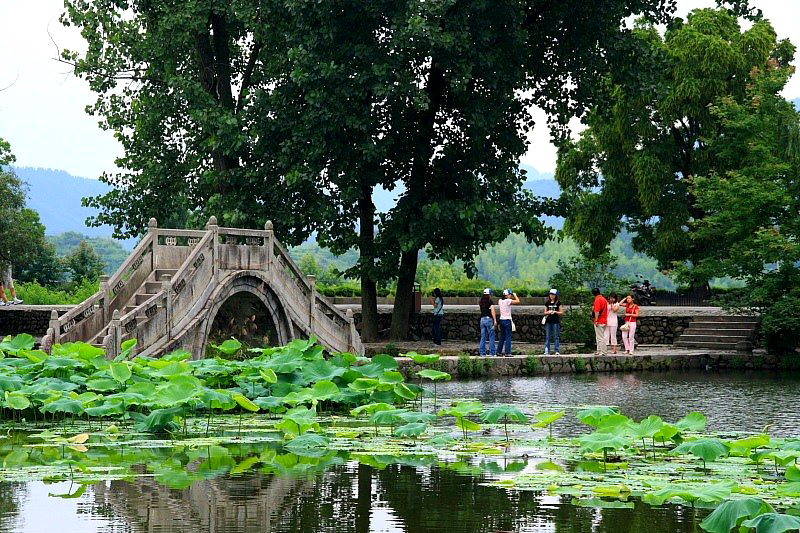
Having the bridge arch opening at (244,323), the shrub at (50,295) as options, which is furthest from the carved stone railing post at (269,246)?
the shrub at (50,295)

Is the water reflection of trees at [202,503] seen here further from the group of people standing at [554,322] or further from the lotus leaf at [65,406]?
the group of people standing at [554,322]

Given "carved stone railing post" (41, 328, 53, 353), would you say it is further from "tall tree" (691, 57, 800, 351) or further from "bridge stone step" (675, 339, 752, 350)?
"bridge stone step" (675, 339, 752, 350)

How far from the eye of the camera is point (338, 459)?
11281 mm

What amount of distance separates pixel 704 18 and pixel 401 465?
118ft

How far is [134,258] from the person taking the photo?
2206 centimetres

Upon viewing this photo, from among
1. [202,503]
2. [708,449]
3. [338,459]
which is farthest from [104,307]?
[708,449]

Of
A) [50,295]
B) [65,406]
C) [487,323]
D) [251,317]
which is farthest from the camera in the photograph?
[50,295]

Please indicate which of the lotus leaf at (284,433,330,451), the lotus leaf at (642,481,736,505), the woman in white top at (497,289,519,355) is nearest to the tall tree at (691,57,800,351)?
the woman in white top at (497,289,519,355)

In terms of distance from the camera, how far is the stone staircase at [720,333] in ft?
104

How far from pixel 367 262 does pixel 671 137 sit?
1793 centimetres

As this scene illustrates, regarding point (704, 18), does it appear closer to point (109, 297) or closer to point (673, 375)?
point (673, 375)

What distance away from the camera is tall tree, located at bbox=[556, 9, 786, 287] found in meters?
42.0

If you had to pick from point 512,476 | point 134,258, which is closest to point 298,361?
point 512,476

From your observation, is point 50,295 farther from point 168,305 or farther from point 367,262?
point 168,305
